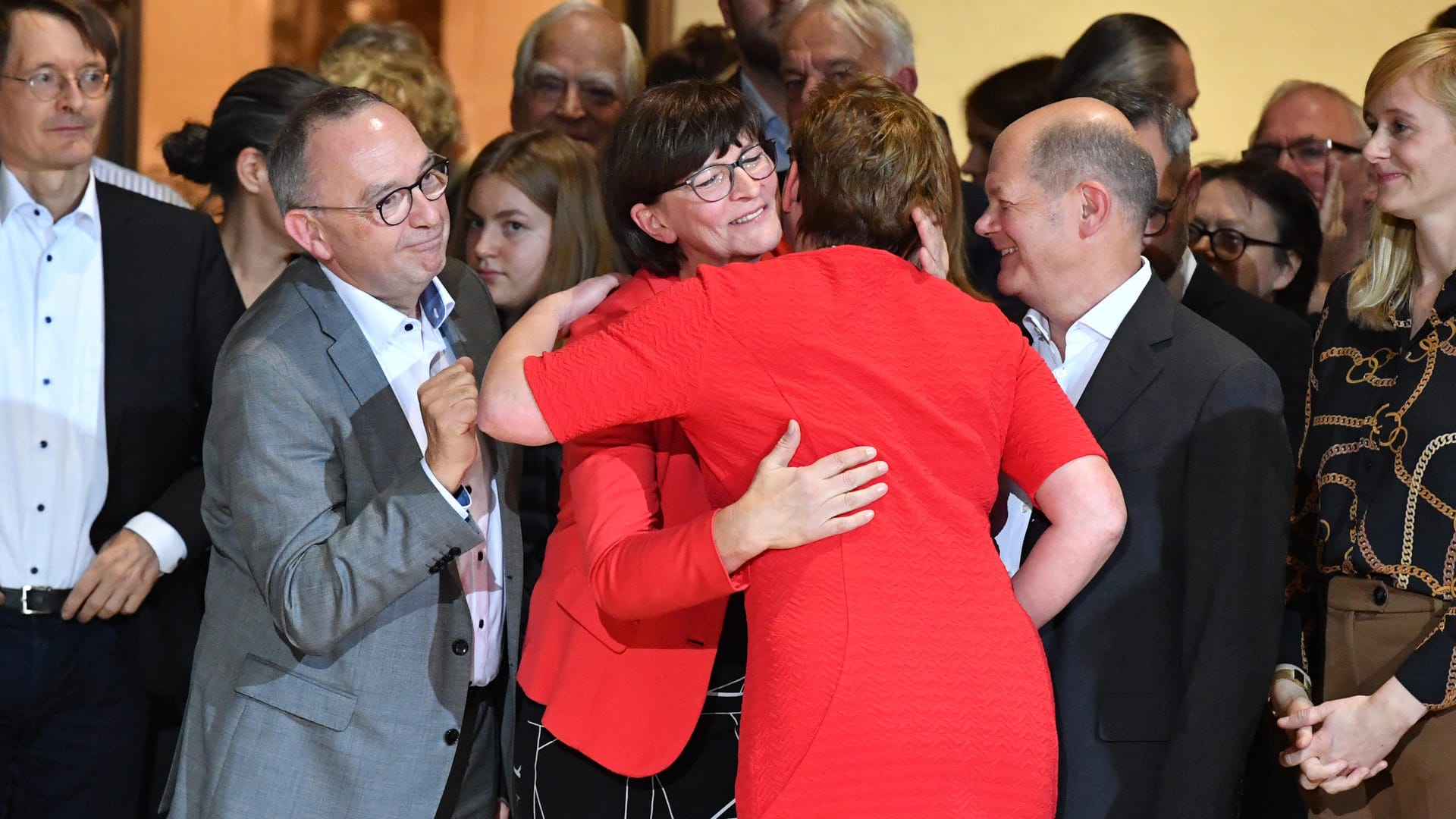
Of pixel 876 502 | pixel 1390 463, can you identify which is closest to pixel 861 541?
pixel 876 502

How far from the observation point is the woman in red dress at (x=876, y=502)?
1.95m

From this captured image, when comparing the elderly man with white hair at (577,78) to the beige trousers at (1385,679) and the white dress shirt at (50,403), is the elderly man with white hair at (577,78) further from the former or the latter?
the beige trousers at (1385,679)

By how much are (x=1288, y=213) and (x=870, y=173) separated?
2.51m

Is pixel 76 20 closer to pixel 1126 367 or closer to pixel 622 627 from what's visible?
pixel 622 627

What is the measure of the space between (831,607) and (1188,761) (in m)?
0.75

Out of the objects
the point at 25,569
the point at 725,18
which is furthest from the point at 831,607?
the point at 725,18

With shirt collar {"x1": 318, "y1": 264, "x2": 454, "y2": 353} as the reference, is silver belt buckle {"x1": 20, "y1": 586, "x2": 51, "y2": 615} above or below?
below

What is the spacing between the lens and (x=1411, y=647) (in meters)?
2.49

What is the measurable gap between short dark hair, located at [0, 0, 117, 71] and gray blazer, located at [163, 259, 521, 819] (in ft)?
4.34

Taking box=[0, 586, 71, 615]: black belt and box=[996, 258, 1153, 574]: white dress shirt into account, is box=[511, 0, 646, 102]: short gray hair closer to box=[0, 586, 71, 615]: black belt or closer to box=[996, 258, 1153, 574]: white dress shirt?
box=[0, 586, 71, 615]: black belt

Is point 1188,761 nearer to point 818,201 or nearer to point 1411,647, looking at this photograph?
point 1411,647

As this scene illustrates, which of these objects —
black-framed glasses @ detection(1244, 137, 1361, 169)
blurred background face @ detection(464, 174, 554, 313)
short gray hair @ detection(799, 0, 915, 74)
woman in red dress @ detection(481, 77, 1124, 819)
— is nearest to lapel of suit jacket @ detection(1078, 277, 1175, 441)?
woman in red dress @ detection(481, 77, 1124, 819)

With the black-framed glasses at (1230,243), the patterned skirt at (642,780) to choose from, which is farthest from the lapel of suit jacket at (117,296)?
the black-framed glasses at (1230,243)

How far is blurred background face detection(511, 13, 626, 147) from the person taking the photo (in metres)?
4.71
